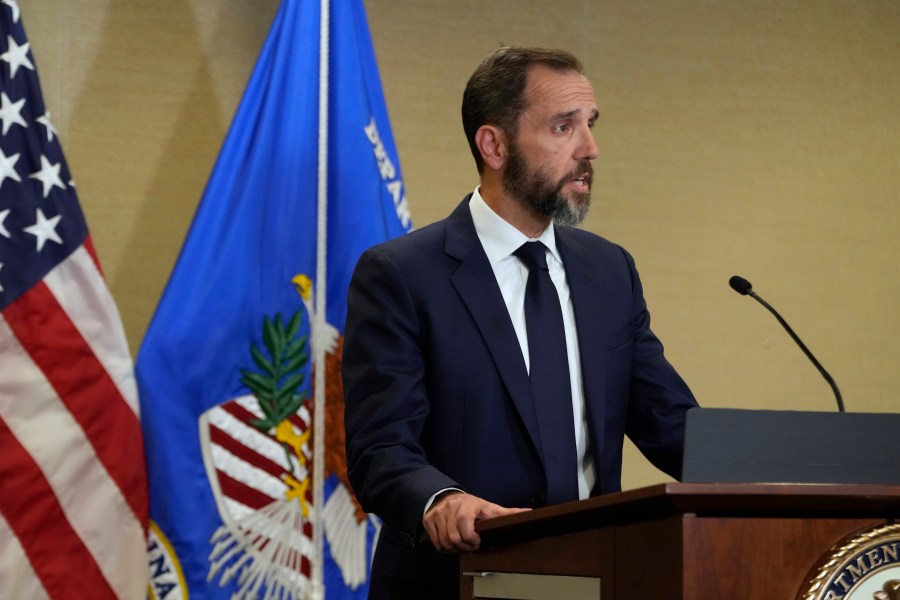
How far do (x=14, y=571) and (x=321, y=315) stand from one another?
3.48 feet

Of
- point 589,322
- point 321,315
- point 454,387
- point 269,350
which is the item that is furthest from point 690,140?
point 454,387

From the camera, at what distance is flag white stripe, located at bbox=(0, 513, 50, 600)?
2957 millimetres

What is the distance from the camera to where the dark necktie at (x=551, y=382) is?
198 cm

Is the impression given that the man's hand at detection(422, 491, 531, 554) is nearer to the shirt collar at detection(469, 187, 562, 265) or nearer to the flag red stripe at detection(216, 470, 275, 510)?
the shirt collar at detection(469, 187, 562, 265)

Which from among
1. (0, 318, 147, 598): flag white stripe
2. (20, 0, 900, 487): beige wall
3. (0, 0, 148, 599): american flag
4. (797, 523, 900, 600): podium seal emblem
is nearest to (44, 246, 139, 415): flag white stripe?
(0, 0, 148, 599): american flag

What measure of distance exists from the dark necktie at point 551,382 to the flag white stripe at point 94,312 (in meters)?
1.51

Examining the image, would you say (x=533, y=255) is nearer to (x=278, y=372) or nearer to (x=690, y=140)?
(x=278, y=372)

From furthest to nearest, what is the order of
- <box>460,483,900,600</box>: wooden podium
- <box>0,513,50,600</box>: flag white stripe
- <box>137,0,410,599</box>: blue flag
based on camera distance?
<box>137,0,410,599</box>: blue flag < <box>0,513,50,600</box>: flag white stripe < <box>460,483,900,600</box>: wooden podium

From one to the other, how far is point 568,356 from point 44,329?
1.67 metres

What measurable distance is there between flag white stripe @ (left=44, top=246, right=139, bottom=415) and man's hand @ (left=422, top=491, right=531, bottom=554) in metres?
1.75

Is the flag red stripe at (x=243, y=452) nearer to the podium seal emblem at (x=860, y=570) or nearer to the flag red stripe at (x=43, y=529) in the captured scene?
the flag red stripe at (x=43, y=529)

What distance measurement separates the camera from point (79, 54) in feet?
11.8

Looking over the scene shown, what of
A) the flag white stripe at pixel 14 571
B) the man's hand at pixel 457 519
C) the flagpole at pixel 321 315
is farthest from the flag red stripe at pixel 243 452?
the man's hand at pixel 457 519

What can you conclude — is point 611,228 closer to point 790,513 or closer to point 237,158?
point 237,158
